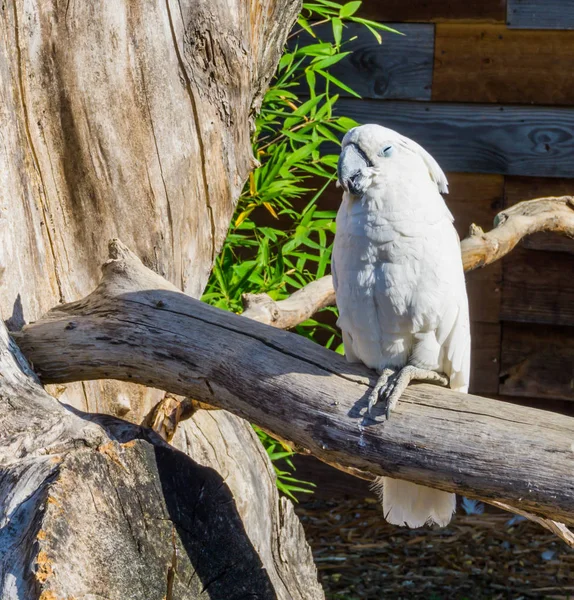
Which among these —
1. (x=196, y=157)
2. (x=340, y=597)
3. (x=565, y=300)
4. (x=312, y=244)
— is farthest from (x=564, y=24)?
(x=340, y=597)

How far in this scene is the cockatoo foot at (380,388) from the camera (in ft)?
4.44

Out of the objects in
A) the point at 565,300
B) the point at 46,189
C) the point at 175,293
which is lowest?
the point at 565,300

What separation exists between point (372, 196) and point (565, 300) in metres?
1.51

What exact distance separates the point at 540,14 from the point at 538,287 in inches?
34.9

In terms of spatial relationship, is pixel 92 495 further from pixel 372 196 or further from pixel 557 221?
pixel 557 221

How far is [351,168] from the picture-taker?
1.40 metres

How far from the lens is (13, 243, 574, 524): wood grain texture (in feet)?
4.07

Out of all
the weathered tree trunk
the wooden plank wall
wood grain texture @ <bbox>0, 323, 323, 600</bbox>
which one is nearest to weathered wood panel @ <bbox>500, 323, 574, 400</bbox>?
the wooden plank wall

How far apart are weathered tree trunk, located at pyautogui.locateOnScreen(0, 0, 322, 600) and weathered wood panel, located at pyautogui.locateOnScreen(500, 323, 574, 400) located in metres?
1.13

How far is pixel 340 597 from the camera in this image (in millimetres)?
2502

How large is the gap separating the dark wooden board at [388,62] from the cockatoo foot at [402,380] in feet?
4.75

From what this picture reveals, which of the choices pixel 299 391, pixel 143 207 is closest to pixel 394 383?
pixel 299 391

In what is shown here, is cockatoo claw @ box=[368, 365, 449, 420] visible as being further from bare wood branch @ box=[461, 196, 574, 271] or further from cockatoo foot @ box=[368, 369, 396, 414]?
bare wood branch @ box=[461, 196, 574, 271]

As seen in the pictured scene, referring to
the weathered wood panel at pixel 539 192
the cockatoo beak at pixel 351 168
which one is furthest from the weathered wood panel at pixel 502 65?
the cockatoo beak at pixel 351 168
